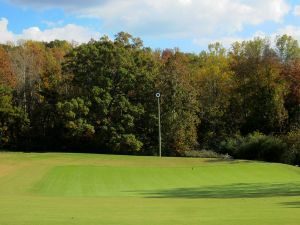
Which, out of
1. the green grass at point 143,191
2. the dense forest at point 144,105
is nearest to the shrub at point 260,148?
the dense forest at point 144,105

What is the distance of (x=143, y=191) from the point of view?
23.7m

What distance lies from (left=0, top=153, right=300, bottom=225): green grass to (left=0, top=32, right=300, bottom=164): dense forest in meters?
11.5

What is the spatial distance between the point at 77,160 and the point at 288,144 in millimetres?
20172

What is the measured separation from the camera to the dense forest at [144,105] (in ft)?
166

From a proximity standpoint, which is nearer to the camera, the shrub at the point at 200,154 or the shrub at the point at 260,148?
the shrub at the point at 260,148

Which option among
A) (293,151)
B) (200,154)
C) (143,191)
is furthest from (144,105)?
(143,191)

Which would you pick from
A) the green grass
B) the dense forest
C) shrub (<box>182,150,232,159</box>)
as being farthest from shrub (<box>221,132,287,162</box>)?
the green grass

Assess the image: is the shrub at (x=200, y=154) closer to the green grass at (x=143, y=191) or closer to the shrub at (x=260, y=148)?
the shrub at (x=260, y=148)

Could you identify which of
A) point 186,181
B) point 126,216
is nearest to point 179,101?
point 186,181

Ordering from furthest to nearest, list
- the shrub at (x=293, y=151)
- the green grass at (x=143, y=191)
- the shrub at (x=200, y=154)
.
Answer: the shrub at (x=200, y=154) < the shrub at (x=293, y=151) < the green grass at (x=143, y=191)

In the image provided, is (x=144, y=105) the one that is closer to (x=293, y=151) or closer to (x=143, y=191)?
(x=293, y=151)

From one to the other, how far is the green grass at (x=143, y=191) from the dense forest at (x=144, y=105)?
453 inches

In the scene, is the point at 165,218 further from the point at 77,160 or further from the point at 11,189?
the point at 77,160

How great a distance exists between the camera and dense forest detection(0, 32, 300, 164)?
50.5 m
